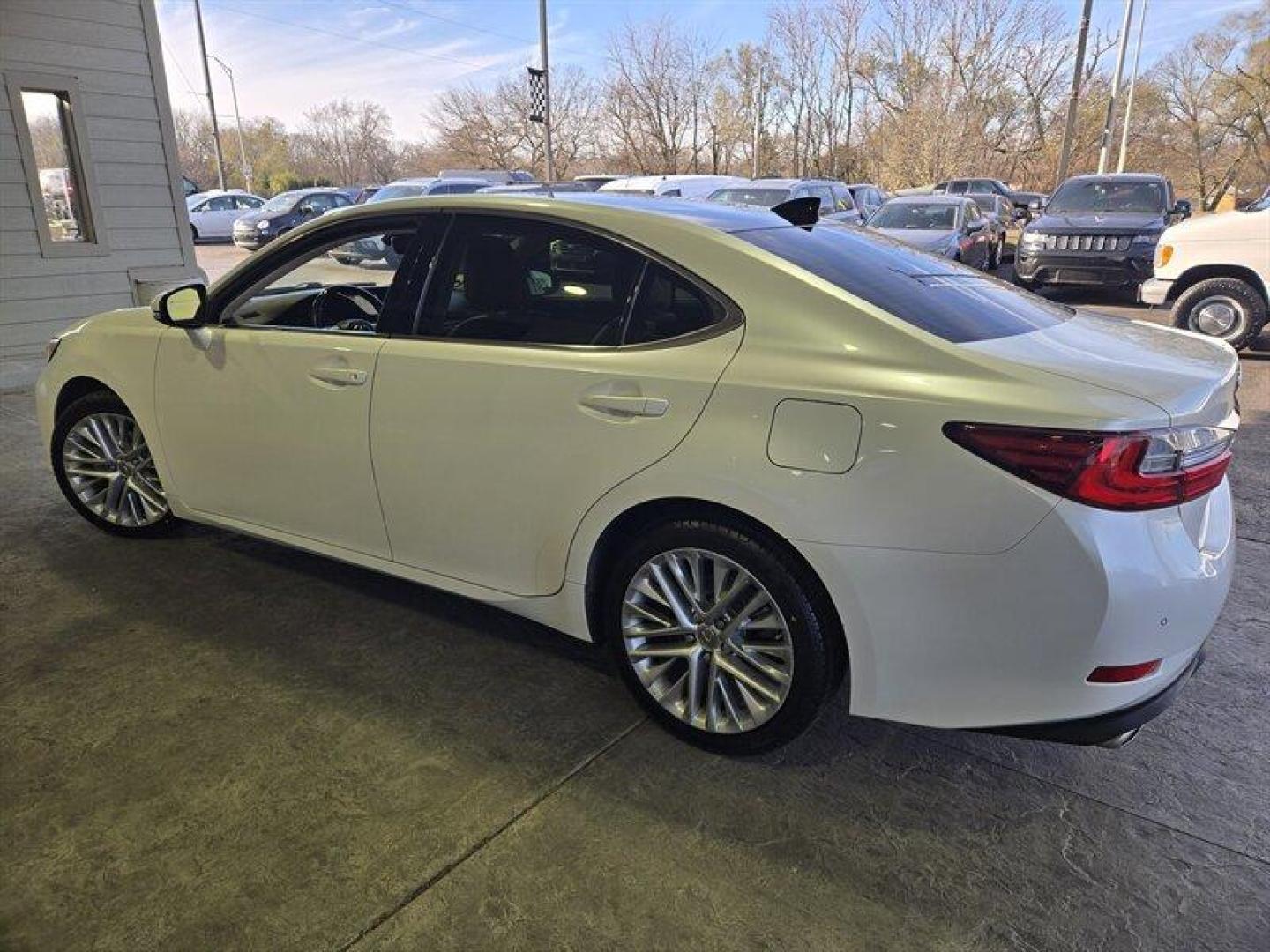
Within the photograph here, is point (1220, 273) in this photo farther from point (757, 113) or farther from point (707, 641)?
point (757, 113)

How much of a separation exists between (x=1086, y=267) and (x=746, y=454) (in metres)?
11.4

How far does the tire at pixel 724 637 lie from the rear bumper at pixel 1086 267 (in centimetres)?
1127

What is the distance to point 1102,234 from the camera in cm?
1160

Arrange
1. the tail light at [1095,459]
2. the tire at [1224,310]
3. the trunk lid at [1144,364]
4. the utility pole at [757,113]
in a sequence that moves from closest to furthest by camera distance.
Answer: the tail light at [1095,459], the trunk lid at [1144,364], the tire at [1224,310], the utility pole at [757,113]

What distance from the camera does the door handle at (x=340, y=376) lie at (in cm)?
299

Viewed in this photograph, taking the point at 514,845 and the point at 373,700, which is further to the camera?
the point at 373,700

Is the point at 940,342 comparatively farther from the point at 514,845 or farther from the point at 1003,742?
the point at 514,845

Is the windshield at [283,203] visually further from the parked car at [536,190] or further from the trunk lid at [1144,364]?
the trunk lid at [1144,364]

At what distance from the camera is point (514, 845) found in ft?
7.37

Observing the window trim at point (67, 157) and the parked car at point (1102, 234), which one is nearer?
the window trim at point (67, 157)

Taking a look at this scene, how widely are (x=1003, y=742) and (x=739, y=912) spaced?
1.12 metres

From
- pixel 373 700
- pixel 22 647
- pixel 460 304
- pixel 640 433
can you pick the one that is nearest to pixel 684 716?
pixel 640 433

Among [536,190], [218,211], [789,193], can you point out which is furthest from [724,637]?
[218,211]

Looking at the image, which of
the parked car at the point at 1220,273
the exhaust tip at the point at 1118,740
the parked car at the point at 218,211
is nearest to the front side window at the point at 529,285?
the exhaust tip at the point at 1118,740
